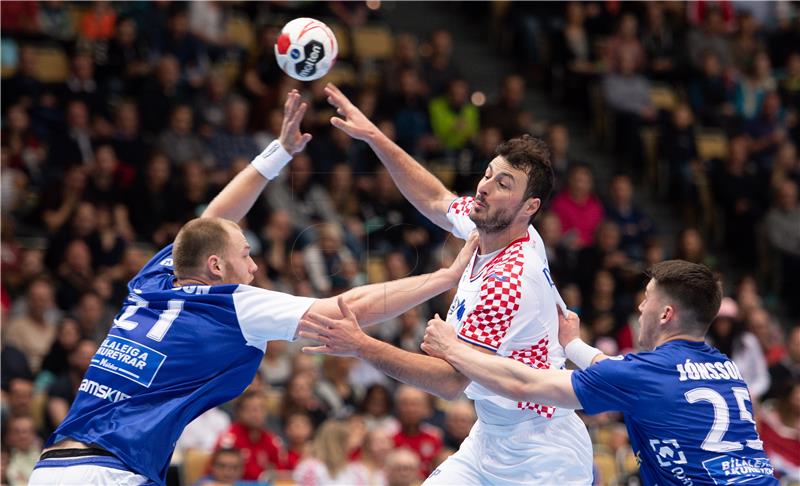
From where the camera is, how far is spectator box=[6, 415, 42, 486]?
37.0ft

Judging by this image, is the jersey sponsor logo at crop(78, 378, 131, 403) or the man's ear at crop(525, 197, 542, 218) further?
the man's ear at crop(525, 197, 542, 218)

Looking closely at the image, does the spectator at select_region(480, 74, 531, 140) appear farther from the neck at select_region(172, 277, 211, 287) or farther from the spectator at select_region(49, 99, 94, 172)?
the neck at select_region(172, 277, 211, 287)

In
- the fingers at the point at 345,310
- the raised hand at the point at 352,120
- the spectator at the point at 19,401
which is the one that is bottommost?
the spectator at the point at 19,401

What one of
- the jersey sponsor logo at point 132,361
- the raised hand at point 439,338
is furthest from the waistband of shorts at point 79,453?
the raised hand at point 439,338

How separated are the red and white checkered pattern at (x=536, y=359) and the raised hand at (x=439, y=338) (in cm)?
47

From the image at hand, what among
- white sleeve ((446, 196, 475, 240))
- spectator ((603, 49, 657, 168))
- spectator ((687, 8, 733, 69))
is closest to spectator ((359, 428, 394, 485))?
white sleeve ((446, 196, 475, 240))

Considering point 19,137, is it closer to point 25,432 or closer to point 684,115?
→ point 25,432

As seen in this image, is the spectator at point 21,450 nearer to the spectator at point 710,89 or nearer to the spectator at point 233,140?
the spectator at point 233,140

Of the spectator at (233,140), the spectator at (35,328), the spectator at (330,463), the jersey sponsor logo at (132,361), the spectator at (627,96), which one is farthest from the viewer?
the spectator at (627,96)

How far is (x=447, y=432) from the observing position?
13.0 m

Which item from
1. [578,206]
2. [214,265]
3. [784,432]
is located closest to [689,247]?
[578,206]

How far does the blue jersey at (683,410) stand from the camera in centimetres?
648

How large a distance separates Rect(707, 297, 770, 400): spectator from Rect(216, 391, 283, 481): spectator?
249 inches

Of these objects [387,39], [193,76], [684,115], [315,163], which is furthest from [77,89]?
[684,115]
